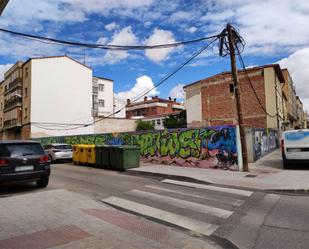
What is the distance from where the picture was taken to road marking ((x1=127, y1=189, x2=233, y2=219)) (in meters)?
6.54

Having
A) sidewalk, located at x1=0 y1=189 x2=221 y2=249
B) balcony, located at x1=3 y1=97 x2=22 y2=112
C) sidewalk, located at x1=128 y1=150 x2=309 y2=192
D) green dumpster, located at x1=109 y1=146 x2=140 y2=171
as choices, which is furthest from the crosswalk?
balcony, located at x1=3 y1=97 x2=22 y2=112

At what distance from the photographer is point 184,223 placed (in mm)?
5840

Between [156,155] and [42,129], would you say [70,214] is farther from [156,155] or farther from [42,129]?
[42,129]

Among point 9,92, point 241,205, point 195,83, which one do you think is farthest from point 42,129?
point 241,205

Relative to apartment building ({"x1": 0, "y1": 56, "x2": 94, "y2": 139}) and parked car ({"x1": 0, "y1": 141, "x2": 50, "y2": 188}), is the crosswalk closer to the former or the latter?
parked car ({"x1": 0, "y1": 141, "x2": 50, "y2": 188})

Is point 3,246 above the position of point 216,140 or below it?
below

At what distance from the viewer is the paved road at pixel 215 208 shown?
5.11 metres

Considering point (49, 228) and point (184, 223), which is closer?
point (49, 228)

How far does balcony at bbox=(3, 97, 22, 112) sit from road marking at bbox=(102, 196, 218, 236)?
1638 inches

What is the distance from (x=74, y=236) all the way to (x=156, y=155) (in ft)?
40.9

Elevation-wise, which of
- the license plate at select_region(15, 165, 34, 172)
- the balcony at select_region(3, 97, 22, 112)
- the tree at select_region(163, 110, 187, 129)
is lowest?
the license plate at select_region(15, 165, 34, 172)

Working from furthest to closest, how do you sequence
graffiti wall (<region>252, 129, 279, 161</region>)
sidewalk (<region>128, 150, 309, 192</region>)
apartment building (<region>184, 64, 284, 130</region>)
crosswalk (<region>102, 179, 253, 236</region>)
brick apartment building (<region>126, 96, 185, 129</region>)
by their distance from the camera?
brick apartment building (<region>126, 96, 185, 129</region>) → apartment building (<region>184, 64, 284, 130</region>) → graffiti wall (<region>252, 129, 279, 161</region>) → sidewalk (<region>128, 150, 309, 192</region>) → crosswalk (<region>102, 179, 253, 236</region>)

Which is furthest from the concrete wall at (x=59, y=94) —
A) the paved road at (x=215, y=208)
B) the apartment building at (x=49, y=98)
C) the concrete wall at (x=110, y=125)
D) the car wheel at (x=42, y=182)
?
the paved road at (x=215, y=208)

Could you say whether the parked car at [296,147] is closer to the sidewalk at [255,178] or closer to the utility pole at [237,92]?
the sidewalk at [255,178]
